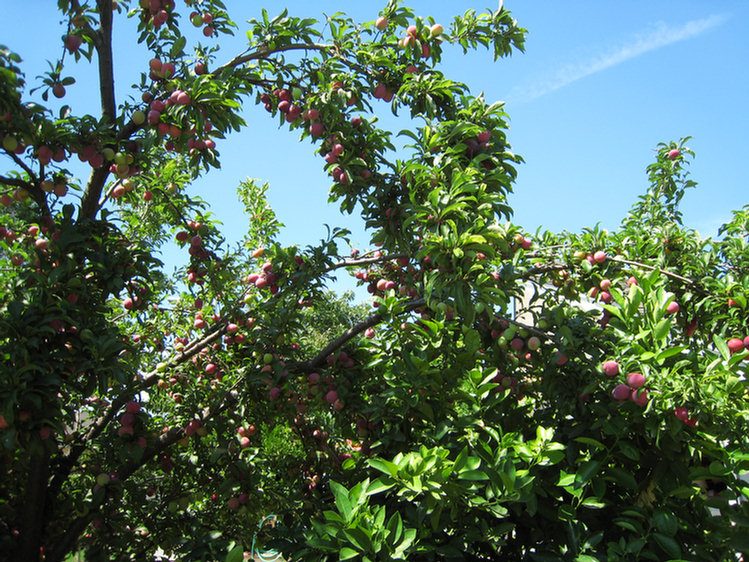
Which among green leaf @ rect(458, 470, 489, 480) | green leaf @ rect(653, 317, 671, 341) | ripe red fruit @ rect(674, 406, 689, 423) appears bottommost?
green leaf @ rect(458, 470, 489, 480)

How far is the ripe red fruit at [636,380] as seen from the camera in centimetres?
189

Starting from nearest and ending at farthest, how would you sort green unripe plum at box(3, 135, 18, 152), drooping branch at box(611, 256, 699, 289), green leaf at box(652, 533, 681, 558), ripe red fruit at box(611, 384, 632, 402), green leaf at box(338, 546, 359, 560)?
green leaf at box(338, 546, 359, 560) < green leaf at box(652, 533, 681, 558) < ripe red fruit at box(611, 384, 632, 402) < green unripe plum at box(3, 135, 18, 152) < drooping branch at box(611, 256, 699, 289)

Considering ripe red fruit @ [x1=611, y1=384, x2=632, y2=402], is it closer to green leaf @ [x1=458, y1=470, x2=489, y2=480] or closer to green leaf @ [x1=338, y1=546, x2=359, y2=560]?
green leaf @ [x1=458, y1=470, x2=489, y2=480]

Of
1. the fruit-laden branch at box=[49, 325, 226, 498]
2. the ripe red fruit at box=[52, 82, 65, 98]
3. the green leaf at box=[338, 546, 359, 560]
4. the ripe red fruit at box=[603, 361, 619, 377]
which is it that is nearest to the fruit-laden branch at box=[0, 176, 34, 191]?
the ripe red fruit at box=[52, 82, 65, 98]

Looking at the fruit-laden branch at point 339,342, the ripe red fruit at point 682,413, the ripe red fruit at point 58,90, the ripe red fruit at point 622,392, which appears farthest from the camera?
the fruit-laden branch at point 339,342

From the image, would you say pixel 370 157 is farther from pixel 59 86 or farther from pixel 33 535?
pixel 33 535

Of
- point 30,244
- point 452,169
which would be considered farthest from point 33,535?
point 452,169

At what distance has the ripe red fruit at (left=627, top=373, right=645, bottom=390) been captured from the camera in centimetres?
189

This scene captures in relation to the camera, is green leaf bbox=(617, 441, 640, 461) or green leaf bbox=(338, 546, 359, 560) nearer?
green leaf bbox=(338, 546, 359, 560)

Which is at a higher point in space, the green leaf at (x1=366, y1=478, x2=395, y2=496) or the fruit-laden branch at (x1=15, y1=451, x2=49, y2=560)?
the fruit-laden branch at (x1=15, y1=451, x2=49, y2=560)

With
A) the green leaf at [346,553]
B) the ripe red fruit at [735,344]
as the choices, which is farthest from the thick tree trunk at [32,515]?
the ripe red fruit at [735,344]

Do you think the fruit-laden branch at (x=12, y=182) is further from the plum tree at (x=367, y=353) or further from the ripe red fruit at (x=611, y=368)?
the ripe red fruit at (x=611, y=368)

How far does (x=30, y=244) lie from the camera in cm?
287

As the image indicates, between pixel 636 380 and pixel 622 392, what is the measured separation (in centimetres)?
9
